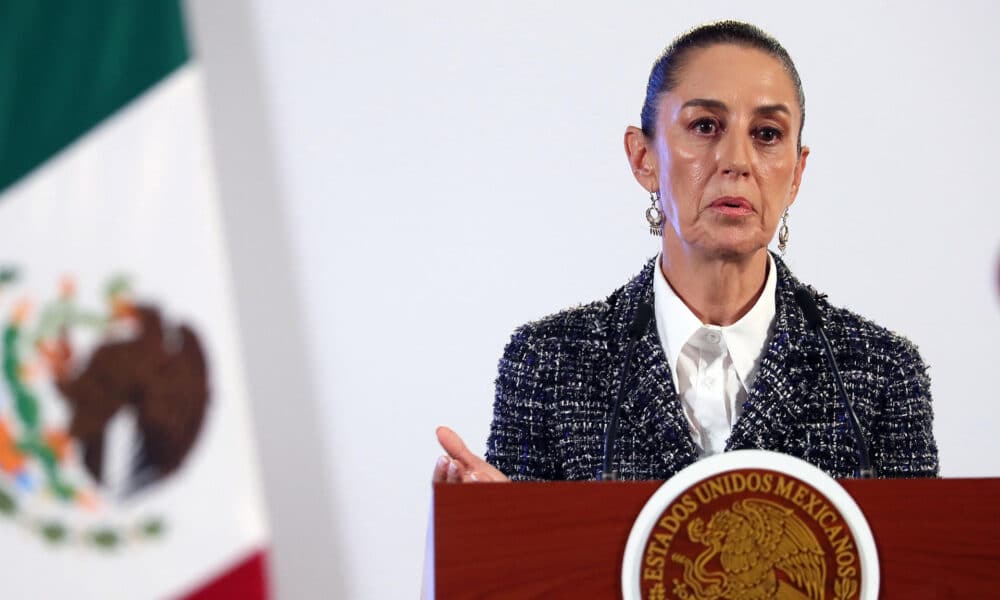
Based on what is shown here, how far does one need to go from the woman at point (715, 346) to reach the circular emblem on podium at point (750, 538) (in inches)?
22.1

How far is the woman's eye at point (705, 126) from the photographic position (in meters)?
2.50

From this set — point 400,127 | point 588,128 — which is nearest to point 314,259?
point 400,127

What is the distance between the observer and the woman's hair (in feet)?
8.39

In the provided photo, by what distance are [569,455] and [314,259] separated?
72 centimetres

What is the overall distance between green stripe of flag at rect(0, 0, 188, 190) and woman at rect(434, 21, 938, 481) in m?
0.90

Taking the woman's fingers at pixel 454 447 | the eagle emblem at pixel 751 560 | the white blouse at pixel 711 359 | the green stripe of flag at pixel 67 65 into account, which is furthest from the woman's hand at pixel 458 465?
the green stripe of flag at pixel 67 65

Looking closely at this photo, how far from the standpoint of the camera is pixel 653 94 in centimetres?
265

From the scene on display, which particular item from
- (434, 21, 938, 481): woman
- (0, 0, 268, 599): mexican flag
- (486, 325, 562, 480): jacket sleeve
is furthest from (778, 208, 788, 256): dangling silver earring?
(0, 0, 268, 599): mexican flag

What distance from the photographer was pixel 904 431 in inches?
92.8

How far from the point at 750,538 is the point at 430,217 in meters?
1.27

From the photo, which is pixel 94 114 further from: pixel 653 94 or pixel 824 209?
pixel 824 209

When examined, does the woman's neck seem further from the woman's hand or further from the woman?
the woman's hand

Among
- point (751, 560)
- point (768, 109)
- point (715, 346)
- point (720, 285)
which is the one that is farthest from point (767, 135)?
point (751, 560)

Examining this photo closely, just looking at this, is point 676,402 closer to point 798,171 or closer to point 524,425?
point 524,425
